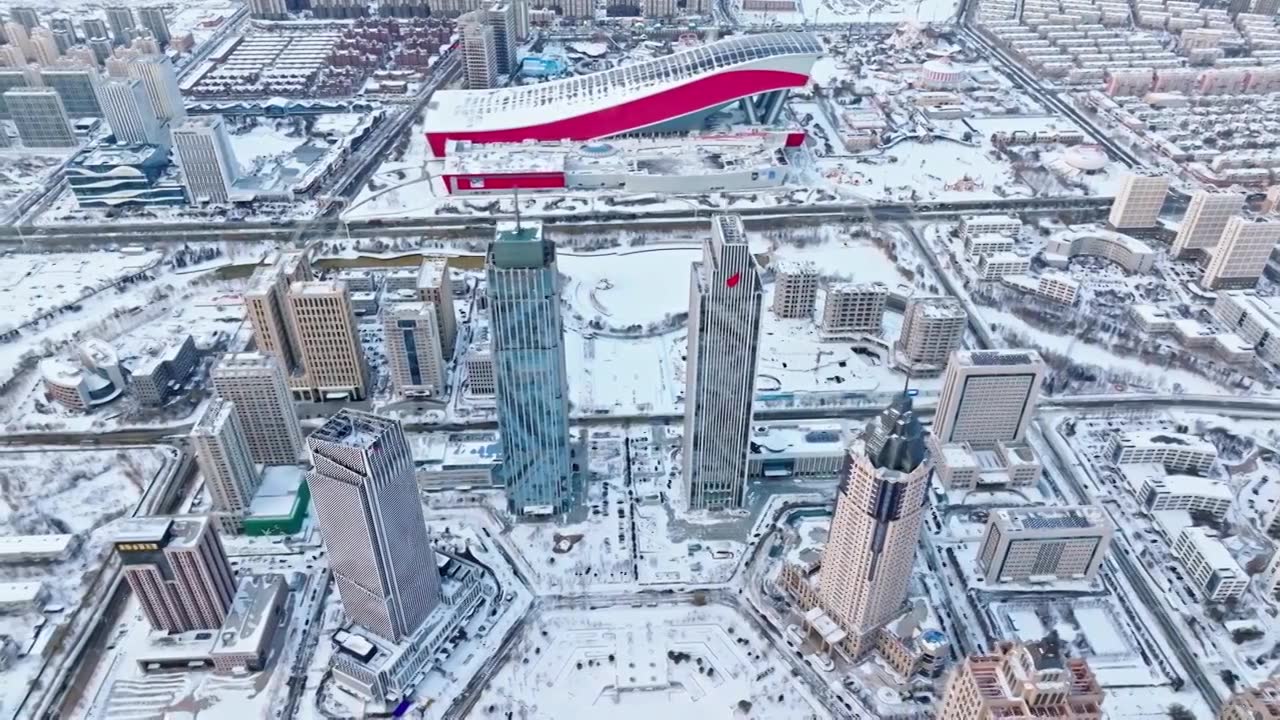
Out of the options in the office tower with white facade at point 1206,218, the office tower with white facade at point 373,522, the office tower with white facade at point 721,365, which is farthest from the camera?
the office tower with white facade at point 1206,218

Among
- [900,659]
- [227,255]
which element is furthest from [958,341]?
[227,255]

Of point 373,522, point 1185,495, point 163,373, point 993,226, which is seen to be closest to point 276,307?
point 163,373

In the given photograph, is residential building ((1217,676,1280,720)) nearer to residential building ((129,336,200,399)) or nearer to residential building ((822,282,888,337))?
residential building ((822,282,888,337))

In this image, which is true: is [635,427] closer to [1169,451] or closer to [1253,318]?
[1169,451]

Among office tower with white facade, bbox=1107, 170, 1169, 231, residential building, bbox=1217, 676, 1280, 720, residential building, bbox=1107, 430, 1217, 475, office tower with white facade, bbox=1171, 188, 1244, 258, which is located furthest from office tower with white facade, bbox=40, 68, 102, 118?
residential building, bbox=1217, 676, 1280, 720

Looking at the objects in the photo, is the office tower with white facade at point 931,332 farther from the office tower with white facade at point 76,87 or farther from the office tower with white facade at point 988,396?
the office tower with white facade at point 76,87

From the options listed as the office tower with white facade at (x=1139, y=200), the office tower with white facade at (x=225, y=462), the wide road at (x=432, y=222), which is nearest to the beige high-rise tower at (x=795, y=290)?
the wide road at (x=432, y=222)
